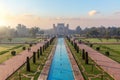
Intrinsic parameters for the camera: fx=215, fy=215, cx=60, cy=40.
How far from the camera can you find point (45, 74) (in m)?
15.5

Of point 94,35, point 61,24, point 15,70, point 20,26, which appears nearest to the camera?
point 15,70

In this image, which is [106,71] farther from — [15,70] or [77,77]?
[15,70]

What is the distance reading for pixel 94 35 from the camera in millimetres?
86438

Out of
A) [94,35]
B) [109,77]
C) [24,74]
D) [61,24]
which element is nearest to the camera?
[109,77]

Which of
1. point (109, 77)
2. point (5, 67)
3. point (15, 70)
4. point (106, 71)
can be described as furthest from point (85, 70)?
point (5, 67)

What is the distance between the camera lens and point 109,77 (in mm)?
14344

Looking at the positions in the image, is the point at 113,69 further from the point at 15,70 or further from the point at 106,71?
the point at 15,70

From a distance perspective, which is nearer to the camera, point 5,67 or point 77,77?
point 77,77

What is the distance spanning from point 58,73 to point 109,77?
3.91 meters

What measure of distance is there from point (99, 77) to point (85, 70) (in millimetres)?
2339

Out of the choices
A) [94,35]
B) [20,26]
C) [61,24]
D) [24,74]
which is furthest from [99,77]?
[20,26]

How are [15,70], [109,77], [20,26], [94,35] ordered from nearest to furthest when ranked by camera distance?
1. [109,77]
2. [15,70]
3. [94,35]
4. [20,26]

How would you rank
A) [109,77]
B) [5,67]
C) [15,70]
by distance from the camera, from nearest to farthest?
[109,77], [15,70], [5,67]

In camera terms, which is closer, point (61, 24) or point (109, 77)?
point (109, 77)
